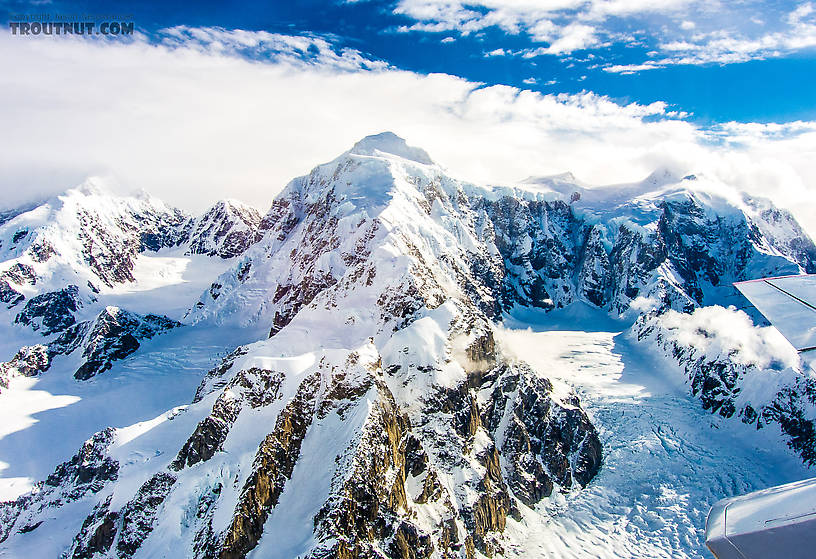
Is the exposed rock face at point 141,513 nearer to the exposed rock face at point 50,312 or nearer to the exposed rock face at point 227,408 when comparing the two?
the exposed rock face at point 227,408

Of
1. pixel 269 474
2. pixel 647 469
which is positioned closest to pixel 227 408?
pixel 269 474

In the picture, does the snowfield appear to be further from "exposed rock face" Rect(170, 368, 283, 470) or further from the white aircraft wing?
the white aircraft wing

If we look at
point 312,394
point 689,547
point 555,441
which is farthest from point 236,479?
point 689,547

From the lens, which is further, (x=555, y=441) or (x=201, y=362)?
(x=201, y=362)

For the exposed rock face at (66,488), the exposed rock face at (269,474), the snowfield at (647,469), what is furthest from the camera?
the snowfield at (647,469)

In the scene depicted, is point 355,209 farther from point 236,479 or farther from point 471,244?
point 236,479

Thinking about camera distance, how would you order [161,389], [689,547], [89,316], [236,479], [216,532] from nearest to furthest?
[216,532], [236,479], [689,547], [161,389], [89,316]

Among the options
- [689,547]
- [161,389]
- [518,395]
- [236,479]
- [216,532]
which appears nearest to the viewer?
[216,532]

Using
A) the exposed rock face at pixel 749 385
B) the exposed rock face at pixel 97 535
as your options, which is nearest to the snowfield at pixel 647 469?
the exposed rock face at pixel 749 385
